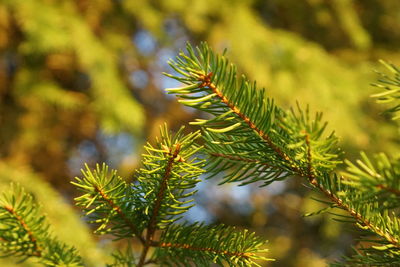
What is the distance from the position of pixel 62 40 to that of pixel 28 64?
417mm

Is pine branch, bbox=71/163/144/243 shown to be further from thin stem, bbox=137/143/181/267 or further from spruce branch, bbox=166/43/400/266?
spruce branch, bbox=166/43/400/266

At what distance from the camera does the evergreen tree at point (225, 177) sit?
14.5 inches

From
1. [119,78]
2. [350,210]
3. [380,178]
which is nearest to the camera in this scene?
[380,178]

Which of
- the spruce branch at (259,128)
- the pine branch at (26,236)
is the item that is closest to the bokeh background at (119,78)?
the pine branch at (26,236)

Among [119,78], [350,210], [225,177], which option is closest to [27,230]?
[225,177]

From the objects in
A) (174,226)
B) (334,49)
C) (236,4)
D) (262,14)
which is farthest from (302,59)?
(174,226)

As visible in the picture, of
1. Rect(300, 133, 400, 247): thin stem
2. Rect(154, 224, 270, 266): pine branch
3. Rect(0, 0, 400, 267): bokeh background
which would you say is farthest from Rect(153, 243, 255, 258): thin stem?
Rect(0, 0, 400, 267): bokeh background

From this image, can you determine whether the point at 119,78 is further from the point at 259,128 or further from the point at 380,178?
the point at 380,178

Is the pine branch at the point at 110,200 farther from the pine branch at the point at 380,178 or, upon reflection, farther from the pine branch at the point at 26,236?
the pine branch at the point at 380,178

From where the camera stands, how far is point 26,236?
0.49 m

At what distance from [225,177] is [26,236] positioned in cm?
24

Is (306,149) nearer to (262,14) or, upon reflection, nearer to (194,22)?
(194,22)

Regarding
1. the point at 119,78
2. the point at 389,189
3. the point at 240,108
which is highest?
the point at 119,78

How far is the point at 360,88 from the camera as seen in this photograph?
2.21m
